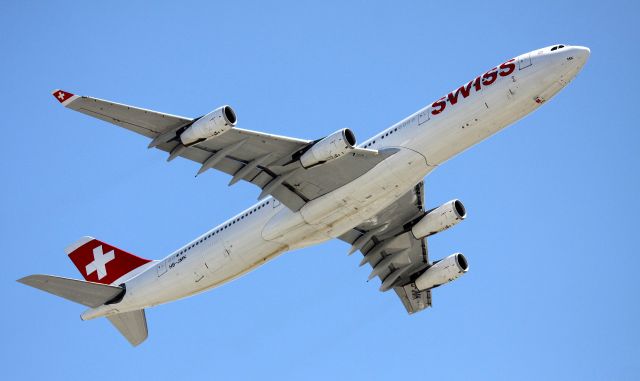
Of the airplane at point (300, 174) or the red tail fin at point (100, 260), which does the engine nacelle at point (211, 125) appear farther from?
the red tail fin at point (100, 260)

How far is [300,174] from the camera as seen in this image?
44406 millimetres

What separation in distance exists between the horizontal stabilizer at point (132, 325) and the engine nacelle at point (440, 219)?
1466cm

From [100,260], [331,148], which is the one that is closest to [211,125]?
[331,148]

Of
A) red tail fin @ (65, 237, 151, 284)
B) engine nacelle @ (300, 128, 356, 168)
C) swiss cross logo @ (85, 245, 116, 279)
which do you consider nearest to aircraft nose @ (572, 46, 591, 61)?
engine nacelle @ (300, 128, 356, 168)

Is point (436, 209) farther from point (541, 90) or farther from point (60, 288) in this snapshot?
point (60, 288)

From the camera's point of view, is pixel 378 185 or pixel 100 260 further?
pixel 100 260

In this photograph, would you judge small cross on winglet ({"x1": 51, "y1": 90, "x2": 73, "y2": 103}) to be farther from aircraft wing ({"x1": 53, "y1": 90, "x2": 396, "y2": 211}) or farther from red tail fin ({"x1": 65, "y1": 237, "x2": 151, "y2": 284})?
red tail fin ({"x1": 65, "y1": 237, "x2": 151, "y2": 284})

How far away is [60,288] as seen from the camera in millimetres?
47094

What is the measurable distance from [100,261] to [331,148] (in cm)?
1674

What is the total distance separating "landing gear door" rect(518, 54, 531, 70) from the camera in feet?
139

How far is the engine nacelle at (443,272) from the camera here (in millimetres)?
52281

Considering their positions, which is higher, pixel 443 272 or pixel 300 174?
pixel 300 174

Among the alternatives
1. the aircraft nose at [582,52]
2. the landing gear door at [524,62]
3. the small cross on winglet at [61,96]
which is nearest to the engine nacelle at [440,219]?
the landing gear door at [524,62]

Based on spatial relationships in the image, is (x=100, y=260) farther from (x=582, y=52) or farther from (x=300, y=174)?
(x=582, y=52)
